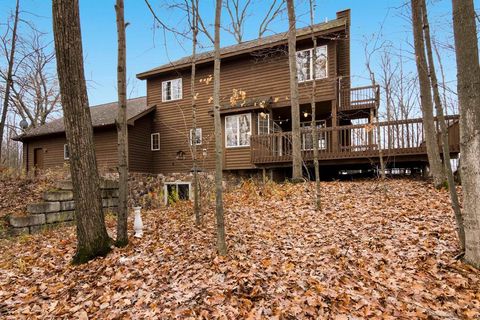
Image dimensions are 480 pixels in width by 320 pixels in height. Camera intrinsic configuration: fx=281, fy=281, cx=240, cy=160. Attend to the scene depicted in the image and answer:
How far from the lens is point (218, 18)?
4.43 m

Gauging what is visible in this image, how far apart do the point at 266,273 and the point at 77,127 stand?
3763 mm

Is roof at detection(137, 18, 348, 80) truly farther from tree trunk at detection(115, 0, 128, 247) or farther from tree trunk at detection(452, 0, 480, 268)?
tree trunk at detection(452, 0, 480, 268)

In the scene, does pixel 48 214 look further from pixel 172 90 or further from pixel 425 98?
pixel 425 98

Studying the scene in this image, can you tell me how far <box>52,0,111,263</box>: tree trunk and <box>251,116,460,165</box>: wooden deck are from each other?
8.19 metres

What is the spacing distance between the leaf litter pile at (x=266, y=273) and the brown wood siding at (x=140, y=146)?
9.59 m

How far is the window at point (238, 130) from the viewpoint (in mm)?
13654

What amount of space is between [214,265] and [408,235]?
3.31 m

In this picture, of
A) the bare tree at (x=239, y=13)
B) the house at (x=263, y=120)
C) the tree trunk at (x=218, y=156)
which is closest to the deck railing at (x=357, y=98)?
the house at (x=263, y=120)

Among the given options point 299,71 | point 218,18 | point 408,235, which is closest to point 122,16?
point 218,18

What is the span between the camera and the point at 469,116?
364 centimetres

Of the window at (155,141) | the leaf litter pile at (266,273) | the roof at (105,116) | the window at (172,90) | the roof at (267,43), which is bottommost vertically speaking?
the leaf litter pile at (266,273)

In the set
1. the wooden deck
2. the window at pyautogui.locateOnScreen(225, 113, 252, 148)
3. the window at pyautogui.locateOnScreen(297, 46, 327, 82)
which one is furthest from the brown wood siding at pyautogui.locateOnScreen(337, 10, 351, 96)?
the window at pyautogui.locateOnScreen(225, 113, 252, 148)

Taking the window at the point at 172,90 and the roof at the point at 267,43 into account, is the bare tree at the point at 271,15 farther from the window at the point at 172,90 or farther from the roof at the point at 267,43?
the window at the point at 172,90

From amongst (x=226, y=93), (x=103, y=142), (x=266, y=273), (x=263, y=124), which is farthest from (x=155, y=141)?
(x=266, y=273)
